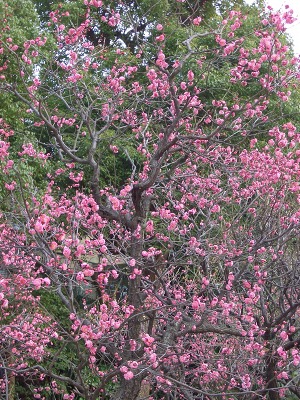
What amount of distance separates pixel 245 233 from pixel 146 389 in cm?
366

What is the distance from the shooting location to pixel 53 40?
8578 mm

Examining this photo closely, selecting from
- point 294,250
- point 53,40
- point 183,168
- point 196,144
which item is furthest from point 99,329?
point 53,40

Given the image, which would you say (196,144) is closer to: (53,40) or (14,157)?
(14,157)

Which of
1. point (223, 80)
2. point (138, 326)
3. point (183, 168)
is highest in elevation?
point (223, 80)

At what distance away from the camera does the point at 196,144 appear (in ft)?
18.0

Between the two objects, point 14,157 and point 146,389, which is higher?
point 14,157

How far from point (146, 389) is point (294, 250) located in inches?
143

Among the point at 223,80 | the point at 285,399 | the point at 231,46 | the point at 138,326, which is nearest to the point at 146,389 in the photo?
the point at 285,399

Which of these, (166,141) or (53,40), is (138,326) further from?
A: (53,40)

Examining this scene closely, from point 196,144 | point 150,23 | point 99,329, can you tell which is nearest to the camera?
point 99,329

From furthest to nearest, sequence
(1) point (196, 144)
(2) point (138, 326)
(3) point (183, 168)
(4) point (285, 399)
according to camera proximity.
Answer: (3) point (183, 168) < (4) point (285, 399) < (1) point (196, 144) < (2) point (138, 326)

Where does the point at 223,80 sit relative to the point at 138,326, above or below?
above

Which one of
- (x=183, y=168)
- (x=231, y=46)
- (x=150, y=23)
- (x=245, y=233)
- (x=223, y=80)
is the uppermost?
(x=150, y=23)

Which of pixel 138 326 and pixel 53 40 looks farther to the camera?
pixel 53 40
